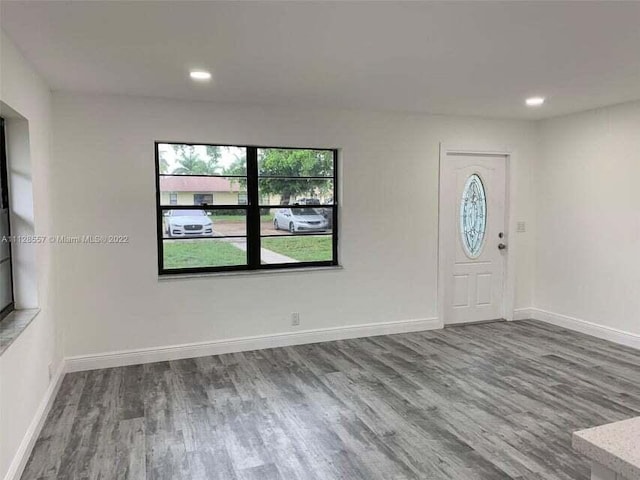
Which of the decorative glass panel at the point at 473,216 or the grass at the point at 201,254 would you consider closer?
the grass at the point at 201,254

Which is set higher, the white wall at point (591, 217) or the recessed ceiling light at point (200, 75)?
the recessed ceiling light at point (200, 75)

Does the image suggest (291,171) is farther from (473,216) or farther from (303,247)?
(473,216)

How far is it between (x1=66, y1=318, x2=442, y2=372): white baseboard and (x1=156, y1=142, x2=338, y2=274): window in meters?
0.70

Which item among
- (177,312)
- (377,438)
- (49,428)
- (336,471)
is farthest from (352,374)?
(49,428)

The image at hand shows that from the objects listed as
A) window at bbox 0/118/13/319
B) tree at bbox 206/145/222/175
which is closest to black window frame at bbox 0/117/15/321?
window at bbox 0/118/13/319

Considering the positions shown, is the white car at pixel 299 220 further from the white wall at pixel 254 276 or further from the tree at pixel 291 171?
the white wall at pixel 254 276

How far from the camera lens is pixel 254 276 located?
4.47 m

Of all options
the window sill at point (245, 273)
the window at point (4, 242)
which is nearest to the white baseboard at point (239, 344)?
the window sill at point (245, 273)

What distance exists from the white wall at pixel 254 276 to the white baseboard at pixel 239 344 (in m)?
0.06

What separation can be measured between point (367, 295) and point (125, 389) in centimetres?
248

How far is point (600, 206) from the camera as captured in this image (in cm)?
477

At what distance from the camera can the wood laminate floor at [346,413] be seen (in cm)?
251

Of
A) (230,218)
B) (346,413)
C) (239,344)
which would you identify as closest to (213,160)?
(230,218)

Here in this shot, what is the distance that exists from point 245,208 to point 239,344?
4.30 feet
